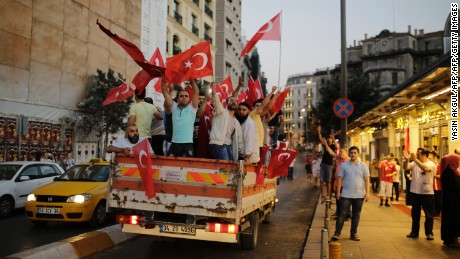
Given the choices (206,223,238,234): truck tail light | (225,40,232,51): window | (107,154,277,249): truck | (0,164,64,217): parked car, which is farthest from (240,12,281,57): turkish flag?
(225,40,232,51): window

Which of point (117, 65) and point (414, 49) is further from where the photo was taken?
point (414, 49)

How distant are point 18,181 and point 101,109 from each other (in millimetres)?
12968

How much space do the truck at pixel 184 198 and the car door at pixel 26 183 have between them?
6.85 m

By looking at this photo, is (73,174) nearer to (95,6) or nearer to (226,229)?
(226,229)

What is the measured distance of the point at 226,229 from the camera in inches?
243

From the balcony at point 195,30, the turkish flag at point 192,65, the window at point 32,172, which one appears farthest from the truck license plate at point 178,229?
the balcony at point 195,30

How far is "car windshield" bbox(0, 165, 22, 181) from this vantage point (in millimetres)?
12148

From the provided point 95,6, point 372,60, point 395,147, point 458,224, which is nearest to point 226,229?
point 458,224

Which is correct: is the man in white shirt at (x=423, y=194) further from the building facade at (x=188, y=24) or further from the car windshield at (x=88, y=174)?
the building facade at (x=188, y=24)

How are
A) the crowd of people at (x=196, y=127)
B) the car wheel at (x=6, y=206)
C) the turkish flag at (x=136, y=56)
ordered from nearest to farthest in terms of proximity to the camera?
1. the crowd of people at (x=196, y=127)
2. the turkish flag at (x=136, y=56)
3. the car wheel at (x=6, y=206)

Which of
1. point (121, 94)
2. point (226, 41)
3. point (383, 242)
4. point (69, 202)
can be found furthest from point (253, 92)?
point (226, 41)

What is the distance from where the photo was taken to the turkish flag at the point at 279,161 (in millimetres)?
7477

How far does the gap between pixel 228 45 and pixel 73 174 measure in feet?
147

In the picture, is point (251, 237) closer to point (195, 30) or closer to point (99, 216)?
point (99, 216)
